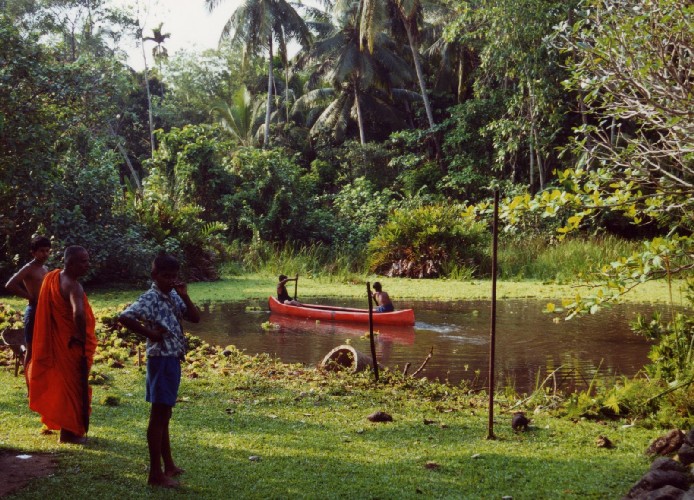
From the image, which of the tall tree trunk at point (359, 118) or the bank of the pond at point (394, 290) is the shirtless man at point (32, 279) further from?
the tall tree trunk at point (359, 118)


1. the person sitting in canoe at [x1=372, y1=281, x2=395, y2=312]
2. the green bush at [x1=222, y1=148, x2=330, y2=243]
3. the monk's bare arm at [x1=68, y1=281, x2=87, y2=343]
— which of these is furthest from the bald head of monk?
the green bush at [x1=222, y1=148, x2=330, y2=243]

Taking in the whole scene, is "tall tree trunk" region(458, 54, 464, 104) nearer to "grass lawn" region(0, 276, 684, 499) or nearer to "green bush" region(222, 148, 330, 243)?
"green bush" region(222, 148, 330, 243)

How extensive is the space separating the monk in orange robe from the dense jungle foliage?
11.6 ft

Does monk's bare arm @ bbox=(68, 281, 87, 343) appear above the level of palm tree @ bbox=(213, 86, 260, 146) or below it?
below

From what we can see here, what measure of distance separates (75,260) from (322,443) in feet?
7.75

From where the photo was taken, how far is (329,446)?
6.19 meters

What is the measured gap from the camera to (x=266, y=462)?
5.68 m

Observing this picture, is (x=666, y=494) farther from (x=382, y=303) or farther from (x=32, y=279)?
(x=382, y=303)

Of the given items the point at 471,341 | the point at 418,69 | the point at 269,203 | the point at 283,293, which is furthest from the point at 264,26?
the point at 471,341

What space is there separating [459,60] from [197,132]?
45.7 ft

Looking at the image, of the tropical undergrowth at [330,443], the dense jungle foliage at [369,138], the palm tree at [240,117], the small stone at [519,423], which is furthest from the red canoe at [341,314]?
the palm tree at [240,117]

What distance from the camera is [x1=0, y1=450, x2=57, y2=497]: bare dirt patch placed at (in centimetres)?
495

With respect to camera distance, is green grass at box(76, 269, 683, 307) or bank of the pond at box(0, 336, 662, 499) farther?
green grass at box(76, 269, 683, 307)

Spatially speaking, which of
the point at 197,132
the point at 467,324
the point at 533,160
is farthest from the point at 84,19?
the point at 467,324
